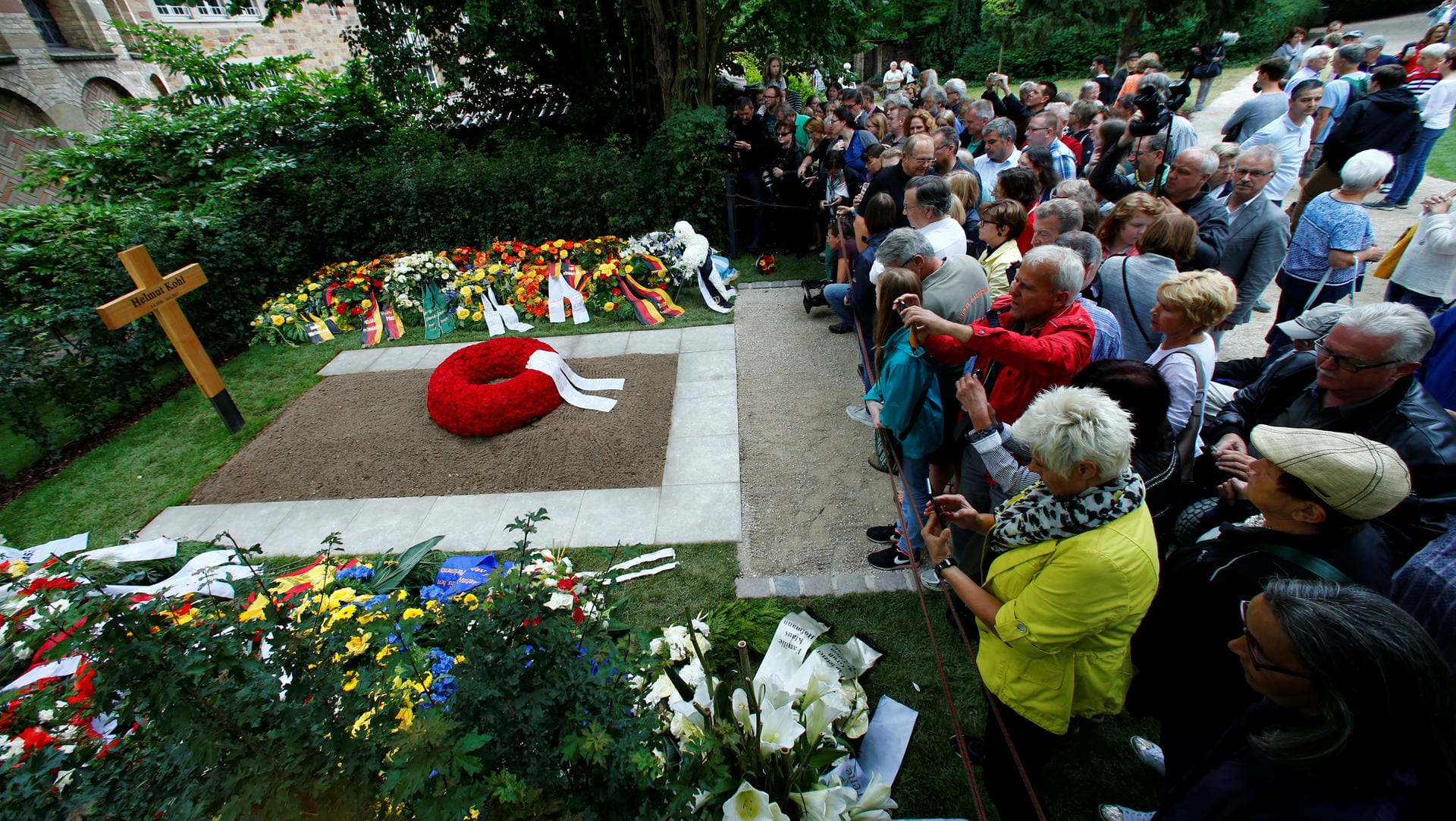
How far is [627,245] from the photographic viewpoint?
896 centimetres

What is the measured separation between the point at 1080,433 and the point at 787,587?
2403mm

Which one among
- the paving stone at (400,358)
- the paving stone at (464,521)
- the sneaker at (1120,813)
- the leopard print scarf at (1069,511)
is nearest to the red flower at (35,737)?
the paving stone at (464,521)

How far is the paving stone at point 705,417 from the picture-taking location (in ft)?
18.9

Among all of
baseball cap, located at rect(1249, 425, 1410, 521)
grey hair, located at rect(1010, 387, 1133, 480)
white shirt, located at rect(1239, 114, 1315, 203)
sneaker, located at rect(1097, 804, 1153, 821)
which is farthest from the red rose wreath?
white shirt, located at rect(1239, 114, 1315, 203)

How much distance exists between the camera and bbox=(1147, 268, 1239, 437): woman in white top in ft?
9.34

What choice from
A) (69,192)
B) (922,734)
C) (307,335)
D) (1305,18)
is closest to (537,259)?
(307,335)

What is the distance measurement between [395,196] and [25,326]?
4.56 metres

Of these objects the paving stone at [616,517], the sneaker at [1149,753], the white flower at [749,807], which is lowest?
the sneaker at [1149,753]

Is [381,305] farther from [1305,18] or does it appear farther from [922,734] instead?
[1305,18]

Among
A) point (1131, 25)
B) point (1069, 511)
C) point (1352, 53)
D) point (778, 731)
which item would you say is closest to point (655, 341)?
point (778, 731)

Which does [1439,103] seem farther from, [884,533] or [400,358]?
[400,358]

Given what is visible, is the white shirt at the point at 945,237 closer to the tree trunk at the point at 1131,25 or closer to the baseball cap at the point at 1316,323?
the baseball cap at the point at 1316,323

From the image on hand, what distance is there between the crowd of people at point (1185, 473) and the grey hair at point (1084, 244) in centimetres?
1

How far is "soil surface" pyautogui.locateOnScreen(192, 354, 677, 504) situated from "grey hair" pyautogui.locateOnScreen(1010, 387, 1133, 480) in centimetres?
358
